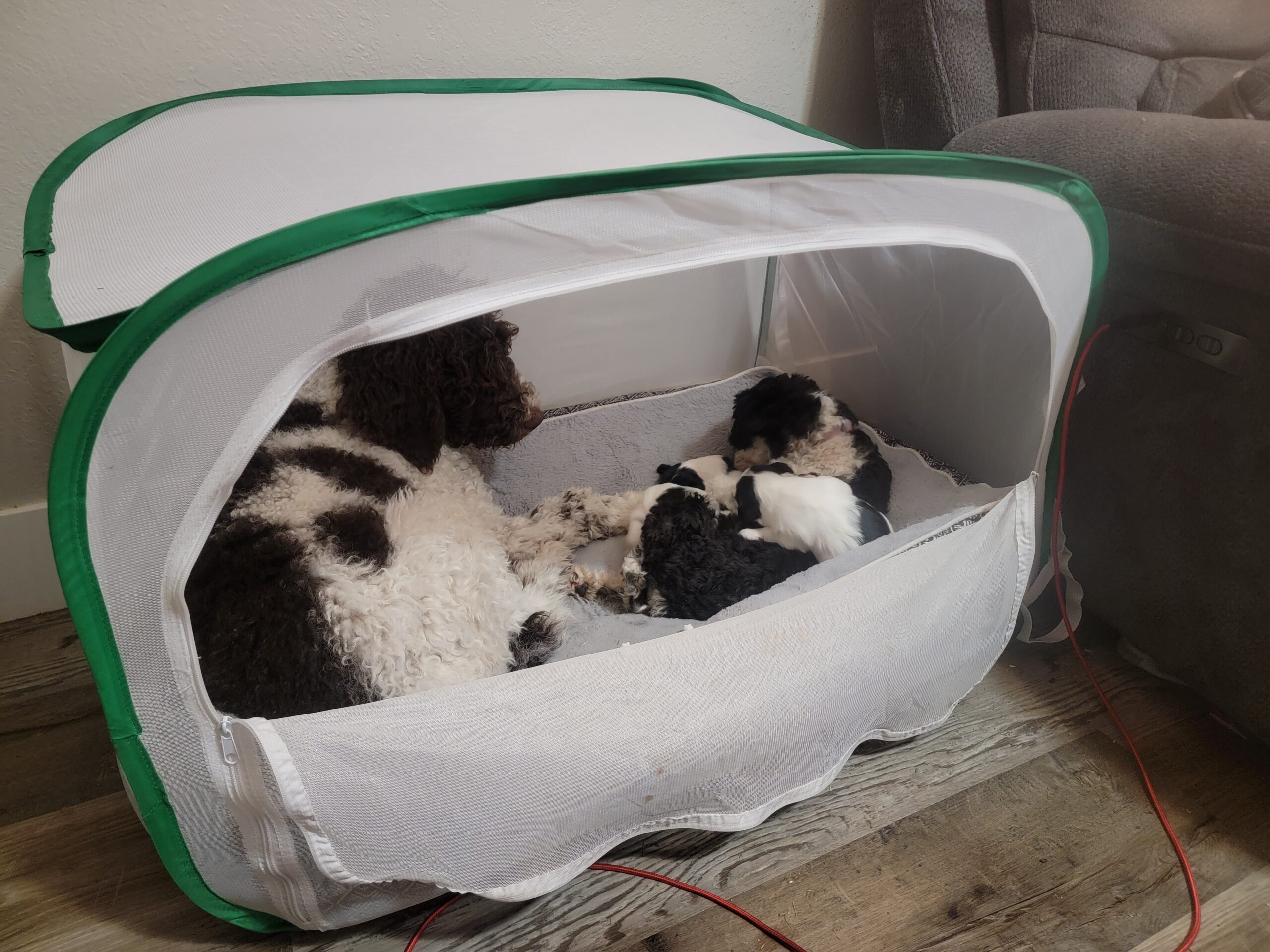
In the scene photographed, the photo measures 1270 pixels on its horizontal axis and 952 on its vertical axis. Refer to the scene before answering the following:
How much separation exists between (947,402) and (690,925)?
4.50ft

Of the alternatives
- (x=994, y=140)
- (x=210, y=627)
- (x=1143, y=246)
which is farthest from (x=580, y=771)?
(x=994, y=140)

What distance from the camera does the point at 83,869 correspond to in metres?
1.29

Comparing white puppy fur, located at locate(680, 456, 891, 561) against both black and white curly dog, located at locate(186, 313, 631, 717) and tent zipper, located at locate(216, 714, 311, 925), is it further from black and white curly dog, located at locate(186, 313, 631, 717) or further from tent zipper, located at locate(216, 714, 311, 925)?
tent zipper, located at locate(216, 714, 311, 925)

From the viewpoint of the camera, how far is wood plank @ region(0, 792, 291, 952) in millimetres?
1184

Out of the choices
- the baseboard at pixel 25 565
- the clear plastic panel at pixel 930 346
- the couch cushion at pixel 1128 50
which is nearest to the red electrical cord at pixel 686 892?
the clear plastic panel at pixel 930 346

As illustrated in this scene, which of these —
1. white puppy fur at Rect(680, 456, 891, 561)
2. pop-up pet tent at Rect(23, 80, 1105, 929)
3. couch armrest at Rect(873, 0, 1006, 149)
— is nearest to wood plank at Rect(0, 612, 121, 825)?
pop-up pet tent at Rect(23, 80, 1105, 929)

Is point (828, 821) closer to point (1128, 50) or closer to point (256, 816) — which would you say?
point (256, 816)

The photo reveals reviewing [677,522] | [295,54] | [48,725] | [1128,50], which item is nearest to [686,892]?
[677,522]

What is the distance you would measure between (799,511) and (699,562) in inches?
9.8

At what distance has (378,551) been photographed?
1.19 metres

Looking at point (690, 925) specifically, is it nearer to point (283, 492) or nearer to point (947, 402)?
point (283, 492)

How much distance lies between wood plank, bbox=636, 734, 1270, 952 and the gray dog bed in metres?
0.49

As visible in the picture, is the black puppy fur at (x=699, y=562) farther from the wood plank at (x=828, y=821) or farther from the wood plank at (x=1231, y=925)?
the wood plank at (x=1231, y=925)

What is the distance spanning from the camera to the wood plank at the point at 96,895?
1184mm
